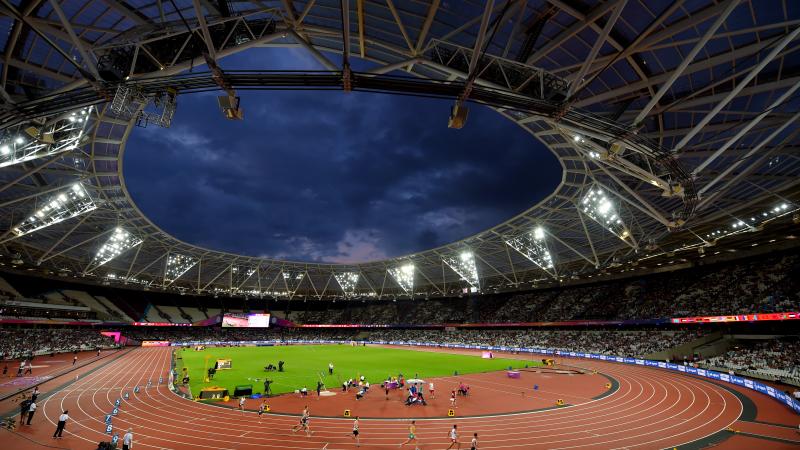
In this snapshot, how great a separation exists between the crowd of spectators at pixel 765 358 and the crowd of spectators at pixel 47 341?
272 ft

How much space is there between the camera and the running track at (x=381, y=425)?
1848cm

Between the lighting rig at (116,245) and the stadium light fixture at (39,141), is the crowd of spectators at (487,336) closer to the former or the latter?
the lighting rig at (116,245)

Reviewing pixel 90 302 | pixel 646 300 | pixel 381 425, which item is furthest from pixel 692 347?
pixel 90 302

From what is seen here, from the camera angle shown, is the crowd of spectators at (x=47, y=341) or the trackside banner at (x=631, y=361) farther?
the crowd of spectators at (x=47, y=341)

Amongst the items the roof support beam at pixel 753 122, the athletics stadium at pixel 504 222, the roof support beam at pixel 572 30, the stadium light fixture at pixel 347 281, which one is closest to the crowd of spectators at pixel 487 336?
the athletics stadium at pixel 504 222

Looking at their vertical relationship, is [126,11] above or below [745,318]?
above

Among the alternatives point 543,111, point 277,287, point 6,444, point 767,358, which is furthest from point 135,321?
point 767,358

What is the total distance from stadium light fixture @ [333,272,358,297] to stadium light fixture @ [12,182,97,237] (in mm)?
57792

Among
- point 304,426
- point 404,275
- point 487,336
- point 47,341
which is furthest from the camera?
point 404,275

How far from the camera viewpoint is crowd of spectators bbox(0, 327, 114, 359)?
52719mm

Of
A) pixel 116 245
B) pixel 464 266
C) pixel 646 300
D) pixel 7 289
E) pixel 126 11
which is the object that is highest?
pixel 126 11

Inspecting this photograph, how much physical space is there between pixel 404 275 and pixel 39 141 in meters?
73.7

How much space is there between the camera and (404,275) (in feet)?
298

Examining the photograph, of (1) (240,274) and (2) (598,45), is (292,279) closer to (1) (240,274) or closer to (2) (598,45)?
(1) (240,274)
